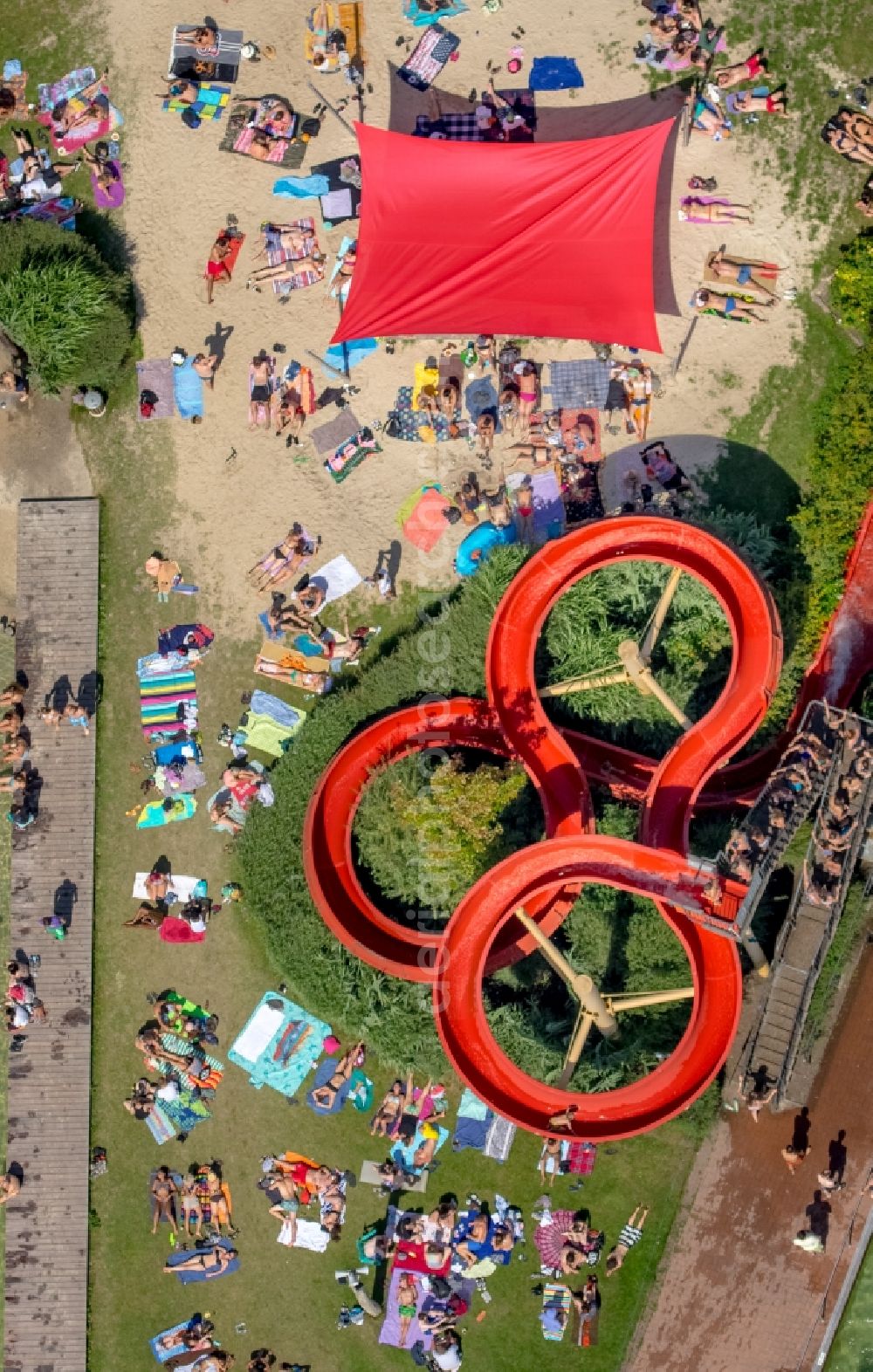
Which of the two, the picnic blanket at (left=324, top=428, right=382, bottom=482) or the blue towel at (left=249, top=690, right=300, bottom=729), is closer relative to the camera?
the blue towel at (left=249, top=690, right=300, bottom=729)

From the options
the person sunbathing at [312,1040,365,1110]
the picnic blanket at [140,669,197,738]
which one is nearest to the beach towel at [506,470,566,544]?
the picnic blanket at [140,669,197,738]

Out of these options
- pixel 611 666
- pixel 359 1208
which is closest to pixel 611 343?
pixel 611 666

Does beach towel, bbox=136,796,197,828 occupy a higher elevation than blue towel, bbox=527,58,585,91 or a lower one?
lower

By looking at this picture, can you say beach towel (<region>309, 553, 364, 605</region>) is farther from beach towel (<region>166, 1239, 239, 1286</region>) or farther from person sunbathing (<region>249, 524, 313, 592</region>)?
beach towel (<region>166, 1239, 239, 1286</region>)

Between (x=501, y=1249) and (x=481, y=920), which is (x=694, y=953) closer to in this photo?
(x=481, y=920)

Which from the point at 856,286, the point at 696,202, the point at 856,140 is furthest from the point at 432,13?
the point at 856,286

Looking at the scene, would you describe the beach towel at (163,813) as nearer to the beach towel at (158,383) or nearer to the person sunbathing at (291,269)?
the beach towel at (158,383)

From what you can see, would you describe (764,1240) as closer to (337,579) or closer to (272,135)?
(337,579)
